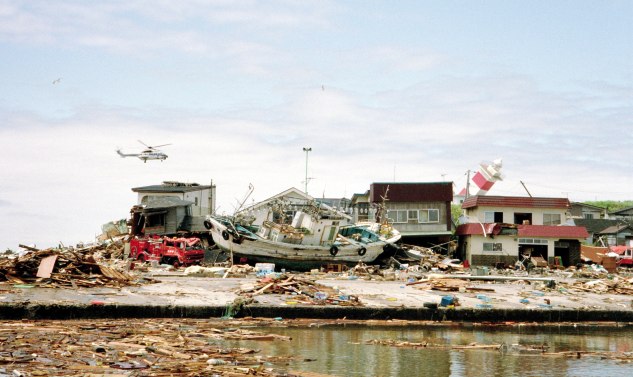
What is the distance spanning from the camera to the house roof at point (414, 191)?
5347 centimetres

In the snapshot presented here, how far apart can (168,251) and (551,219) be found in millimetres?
29288

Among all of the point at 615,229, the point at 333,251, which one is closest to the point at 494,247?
the point at 333,251

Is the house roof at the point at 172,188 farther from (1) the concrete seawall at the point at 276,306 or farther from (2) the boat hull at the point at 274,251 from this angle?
(1) the concrete seawall at the point at 276,306

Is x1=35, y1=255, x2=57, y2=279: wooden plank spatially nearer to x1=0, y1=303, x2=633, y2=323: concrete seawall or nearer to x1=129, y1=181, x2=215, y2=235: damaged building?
x1=0, y1=303, x2=633, y2=323: concrete seawall

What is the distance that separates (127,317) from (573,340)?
909cm

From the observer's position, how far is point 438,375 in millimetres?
10117

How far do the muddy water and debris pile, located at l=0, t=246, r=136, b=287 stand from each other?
710 centimetres

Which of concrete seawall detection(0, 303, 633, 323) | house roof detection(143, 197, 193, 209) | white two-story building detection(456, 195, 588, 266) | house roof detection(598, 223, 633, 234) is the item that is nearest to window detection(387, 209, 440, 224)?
white two-story building detection(456, 195, 588, 266)

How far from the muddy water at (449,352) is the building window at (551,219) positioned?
3905 centimetres

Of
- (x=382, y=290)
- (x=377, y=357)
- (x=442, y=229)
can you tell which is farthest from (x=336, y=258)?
(x=377, y=357)

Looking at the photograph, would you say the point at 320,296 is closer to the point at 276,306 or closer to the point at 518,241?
the point at 276,306

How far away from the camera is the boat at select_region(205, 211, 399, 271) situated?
38656mm

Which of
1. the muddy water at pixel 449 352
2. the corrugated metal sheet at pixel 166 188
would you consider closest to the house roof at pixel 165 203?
the corrugated metal sheet at pixel 166 188

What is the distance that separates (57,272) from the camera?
→ 19.6 m
